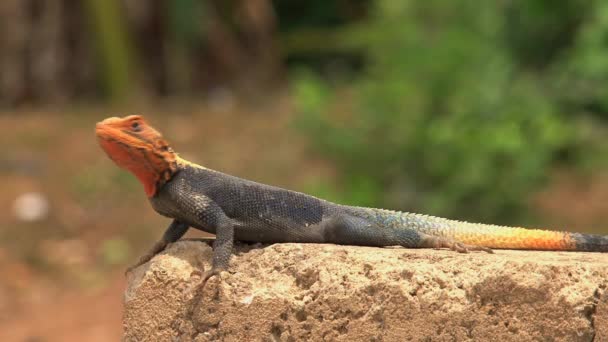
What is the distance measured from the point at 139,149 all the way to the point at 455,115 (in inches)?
209

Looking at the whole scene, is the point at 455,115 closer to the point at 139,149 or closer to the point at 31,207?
the point at 31,207

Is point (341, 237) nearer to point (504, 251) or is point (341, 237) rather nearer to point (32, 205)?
point (504, 251)

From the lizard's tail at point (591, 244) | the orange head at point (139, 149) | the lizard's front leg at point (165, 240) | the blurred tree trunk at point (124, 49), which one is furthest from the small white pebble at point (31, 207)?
the lizard's tail at point (591, 244)

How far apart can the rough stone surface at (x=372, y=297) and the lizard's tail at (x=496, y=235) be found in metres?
0.17

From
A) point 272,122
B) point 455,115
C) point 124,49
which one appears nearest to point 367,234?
point 455,115

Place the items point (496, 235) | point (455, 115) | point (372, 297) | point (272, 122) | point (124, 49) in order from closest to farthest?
point (372, 297), point (496, 235), point (455, 115), point (272, 122), point (124, 49)

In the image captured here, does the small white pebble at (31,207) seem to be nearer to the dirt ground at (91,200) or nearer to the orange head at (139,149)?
the dirt ground at (91,200)

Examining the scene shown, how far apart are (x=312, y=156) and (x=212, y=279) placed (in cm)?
636

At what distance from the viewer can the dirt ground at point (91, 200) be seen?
856 cm

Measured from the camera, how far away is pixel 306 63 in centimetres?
1447

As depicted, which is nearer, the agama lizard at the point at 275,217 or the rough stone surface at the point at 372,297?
the rough stone surface at the point at 372,297

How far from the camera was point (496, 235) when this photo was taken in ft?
13.6

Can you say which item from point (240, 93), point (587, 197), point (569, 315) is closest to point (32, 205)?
point (240, 93)

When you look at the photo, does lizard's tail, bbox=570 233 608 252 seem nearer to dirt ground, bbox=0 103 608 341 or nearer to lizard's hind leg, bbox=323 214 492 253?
lizard's hind leg, bbox=323 214 492 253
